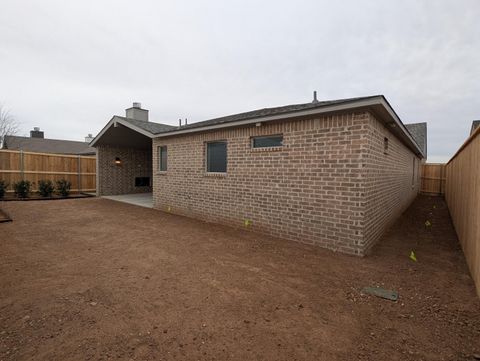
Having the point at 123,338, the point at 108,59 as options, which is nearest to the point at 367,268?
the point at 123,338

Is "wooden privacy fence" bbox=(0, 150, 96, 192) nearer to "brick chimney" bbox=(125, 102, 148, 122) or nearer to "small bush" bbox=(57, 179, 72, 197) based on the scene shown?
"small bush" bbox=(57, 179, 72, 197)

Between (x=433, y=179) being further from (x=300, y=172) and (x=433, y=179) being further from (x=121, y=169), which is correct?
(x=121, y=169)

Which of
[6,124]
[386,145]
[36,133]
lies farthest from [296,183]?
[36,133]

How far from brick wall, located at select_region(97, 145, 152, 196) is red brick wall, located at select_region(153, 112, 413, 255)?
8983 mm

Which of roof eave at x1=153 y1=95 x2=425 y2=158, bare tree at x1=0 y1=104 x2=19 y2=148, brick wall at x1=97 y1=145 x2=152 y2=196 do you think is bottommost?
brick wall at x1=97 y1=145 x2=152 y2=196

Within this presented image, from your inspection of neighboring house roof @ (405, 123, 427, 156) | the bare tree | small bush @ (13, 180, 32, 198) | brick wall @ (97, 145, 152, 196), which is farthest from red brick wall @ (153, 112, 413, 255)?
the bare tree

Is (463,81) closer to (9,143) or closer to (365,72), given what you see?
(365,72)

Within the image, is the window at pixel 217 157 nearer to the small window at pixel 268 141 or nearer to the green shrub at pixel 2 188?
the small window at pixel 268 141

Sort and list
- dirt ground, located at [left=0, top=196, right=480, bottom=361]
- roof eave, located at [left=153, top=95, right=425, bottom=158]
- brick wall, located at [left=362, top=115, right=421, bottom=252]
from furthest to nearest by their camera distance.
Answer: brick wall, located at [left=362, top=115, right=421, bottom=252] < roof eave, located at [left=153, top=95, right=425, bottom=158] < dirt ground, located at [left=0, top=196, right=480, bottom=361]

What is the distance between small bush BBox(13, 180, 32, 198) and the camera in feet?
39.7

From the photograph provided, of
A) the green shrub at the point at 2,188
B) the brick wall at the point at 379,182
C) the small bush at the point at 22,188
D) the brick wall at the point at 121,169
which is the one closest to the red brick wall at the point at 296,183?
the brick wall at the point at 379,182

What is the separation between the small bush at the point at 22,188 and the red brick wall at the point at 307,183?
10634 millimetres

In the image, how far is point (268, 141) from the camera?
20.5 ft

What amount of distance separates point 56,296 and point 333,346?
3247 millimetres
